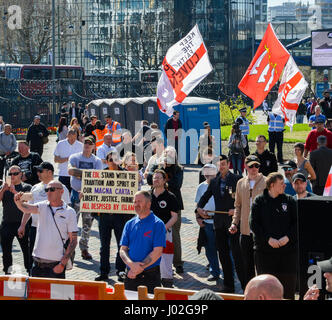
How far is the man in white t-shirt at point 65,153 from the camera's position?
1241 centimetres

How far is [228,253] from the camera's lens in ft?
29.7

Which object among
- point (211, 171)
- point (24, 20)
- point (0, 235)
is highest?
point (24, 20)

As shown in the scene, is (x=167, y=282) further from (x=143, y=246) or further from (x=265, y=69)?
(x=265, y=69)

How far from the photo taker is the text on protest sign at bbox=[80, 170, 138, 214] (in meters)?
9.45

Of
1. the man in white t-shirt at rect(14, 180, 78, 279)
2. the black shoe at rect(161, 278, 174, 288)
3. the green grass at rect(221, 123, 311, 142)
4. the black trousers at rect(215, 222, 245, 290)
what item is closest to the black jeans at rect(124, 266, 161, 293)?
the man in white t-shirt at rect(14, 180, 78, 279)

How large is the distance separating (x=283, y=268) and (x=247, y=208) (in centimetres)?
118

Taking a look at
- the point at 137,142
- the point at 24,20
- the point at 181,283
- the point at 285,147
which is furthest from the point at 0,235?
the point at 24,20

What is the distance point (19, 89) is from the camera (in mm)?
43812

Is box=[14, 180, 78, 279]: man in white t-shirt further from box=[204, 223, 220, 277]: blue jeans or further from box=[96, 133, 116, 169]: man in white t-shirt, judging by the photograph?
box=[96, 133, 116, 169]: man in white t-shirt

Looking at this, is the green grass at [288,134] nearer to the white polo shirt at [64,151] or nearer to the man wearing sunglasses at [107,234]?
the white polo shirt at [64,151]

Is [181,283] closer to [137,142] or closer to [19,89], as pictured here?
[137,142]

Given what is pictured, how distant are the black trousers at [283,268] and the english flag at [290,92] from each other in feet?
19.4

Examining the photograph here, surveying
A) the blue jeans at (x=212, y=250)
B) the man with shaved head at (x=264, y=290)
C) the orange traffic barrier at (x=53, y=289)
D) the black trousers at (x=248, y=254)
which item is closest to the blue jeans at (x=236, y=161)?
the blue jeans at (x=212, y=250)
